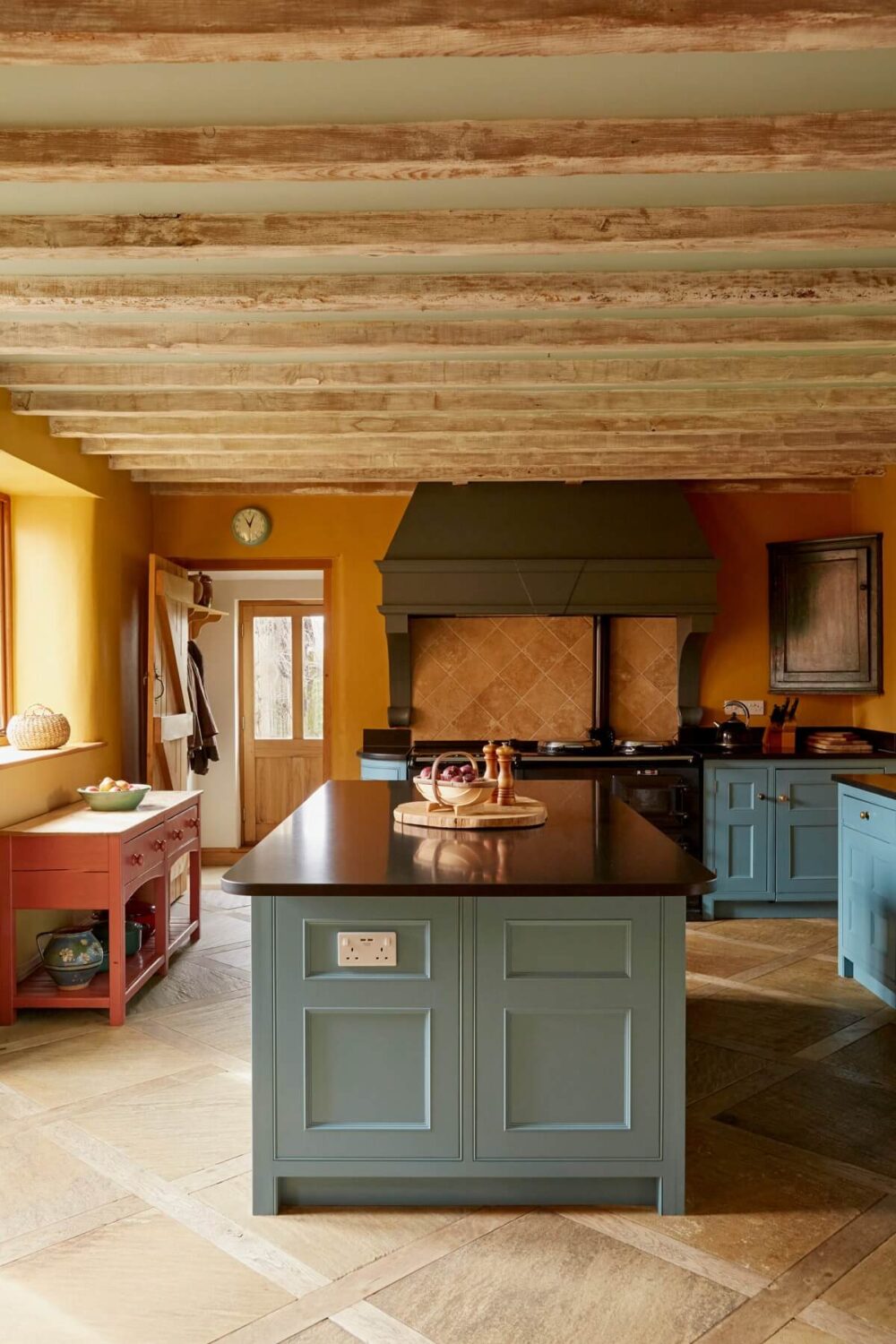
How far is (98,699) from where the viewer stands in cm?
560

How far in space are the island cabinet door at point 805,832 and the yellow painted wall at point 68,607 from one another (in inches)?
150

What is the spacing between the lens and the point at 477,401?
180 inches

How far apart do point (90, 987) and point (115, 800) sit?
0.83 m

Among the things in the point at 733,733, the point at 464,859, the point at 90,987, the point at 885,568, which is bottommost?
the point at 90,987

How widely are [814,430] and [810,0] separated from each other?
11.0 feet

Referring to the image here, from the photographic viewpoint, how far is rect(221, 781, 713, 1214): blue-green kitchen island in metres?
2.70

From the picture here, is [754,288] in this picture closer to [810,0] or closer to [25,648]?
[810,0]

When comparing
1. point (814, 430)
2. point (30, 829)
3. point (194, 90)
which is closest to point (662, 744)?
point (814, 430)

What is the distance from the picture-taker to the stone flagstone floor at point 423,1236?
2268 mm

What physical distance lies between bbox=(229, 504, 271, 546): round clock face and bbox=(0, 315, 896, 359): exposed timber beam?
301cm

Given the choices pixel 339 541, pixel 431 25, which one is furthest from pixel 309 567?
pixel 431 25

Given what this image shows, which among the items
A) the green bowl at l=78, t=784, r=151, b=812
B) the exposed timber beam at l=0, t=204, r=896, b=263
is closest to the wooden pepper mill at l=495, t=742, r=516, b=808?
the exposed timber beam at l=0, t=204, r=896, b=263

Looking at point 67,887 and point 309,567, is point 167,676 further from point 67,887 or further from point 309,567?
point 67,887

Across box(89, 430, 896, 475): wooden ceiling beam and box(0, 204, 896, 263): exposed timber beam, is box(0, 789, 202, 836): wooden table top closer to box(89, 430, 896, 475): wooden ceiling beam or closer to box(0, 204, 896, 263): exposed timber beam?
box(89, 430, 896, 475): wooden ceiling beam
